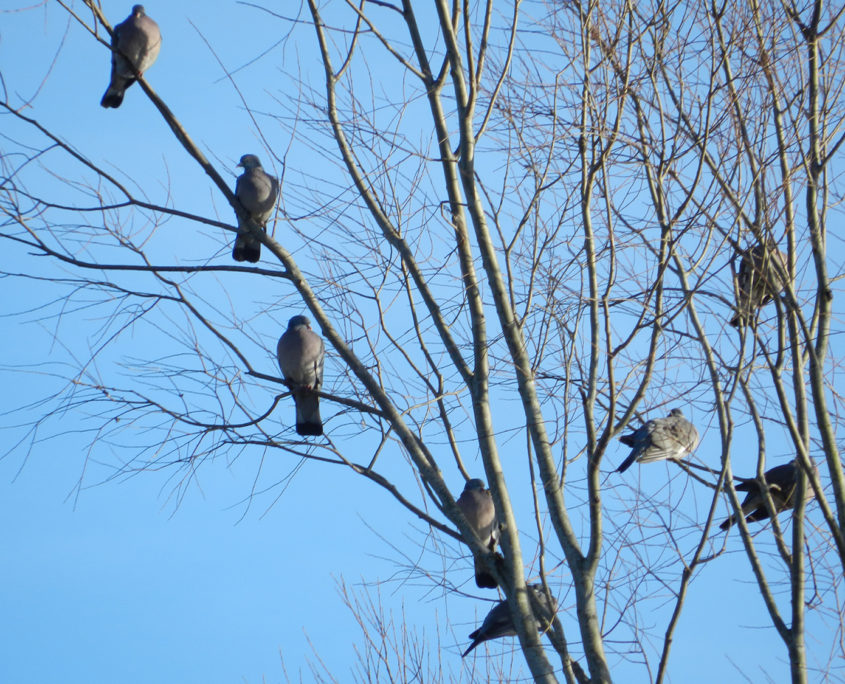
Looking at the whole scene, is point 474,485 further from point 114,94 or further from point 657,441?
point 114,94

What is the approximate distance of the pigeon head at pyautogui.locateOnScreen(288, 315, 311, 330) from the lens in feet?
17.9

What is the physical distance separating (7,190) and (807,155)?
8.89ft

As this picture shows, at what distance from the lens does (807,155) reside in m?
3.47

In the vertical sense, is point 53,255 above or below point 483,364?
above

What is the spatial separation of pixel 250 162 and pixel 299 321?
39.2 inches

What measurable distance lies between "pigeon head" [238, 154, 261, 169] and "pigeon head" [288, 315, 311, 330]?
864 millimetres

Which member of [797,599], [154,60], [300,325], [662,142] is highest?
[154,60]

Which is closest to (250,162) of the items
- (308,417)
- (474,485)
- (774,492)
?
(308,417)

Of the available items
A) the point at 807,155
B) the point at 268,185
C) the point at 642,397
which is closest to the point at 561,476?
the point at 642,397

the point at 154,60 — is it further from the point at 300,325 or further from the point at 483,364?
the point at 483,364

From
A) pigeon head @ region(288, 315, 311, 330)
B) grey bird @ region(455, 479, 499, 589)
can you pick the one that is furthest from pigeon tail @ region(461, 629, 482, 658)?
pigeon head @ region(288, 315, 311, 330)

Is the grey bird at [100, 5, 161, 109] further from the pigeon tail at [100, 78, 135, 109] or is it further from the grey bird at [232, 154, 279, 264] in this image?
the grey bird at [232, 154, 279, 264]

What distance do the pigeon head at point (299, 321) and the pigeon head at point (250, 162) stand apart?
0.86 meters

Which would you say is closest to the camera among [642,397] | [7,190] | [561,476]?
[642,397]
